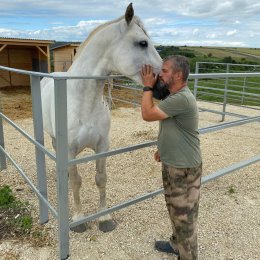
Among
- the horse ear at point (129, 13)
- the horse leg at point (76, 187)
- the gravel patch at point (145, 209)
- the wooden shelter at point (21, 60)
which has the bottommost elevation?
the gravel patch at point (145, 209)

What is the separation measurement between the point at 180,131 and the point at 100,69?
1.00 m

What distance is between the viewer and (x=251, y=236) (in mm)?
2998

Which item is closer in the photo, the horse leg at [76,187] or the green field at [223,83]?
the horse leg at [76,187]

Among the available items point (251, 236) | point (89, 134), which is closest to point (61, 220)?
point (89, 134)

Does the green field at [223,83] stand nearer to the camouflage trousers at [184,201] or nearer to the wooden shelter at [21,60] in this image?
the camouflage trousers at [184,201]

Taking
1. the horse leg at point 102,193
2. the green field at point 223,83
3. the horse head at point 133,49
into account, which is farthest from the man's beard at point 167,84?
the horse leg at point 102,193

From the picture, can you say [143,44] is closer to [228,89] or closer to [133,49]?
[133,49]

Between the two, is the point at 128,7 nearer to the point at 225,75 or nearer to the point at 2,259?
the point at 225,75

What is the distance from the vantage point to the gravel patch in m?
2.70

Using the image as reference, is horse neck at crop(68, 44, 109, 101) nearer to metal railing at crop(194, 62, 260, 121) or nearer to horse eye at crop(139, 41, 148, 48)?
horse eye at crop(139, 41, 148, 48)

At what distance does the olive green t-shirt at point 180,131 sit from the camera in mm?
1902

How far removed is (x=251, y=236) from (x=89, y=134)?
1.92m

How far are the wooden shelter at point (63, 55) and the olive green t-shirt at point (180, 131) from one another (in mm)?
12759

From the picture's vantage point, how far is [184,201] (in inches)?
84.4
